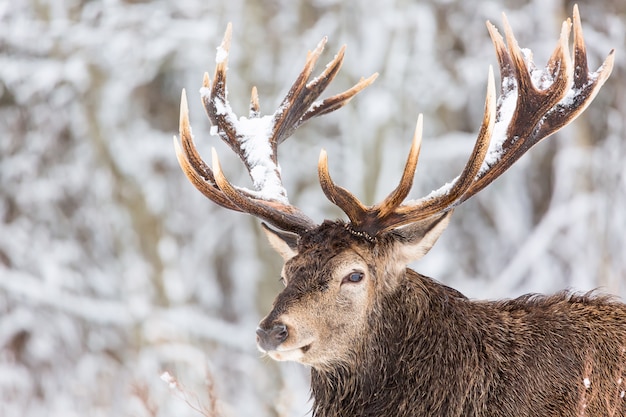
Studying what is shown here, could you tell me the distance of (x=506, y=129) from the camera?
162 inches

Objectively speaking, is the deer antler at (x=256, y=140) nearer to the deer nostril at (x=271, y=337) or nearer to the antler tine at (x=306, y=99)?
the antler tine at (x=306, y=99)

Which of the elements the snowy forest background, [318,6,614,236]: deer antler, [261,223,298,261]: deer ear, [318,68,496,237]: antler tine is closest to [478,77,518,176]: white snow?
[318,6,614,236]: deer antler

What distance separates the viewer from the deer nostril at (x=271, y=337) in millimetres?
3635

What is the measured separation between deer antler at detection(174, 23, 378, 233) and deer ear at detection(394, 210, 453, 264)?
15.9 inches

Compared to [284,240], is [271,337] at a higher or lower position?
lower

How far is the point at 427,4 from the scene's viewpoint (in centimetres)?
1220

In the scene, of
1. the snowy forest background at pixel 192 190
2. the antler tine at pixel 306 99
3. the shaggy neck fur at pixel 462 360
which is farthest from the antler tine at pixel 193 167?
the snowy forest background at pixel 192 190

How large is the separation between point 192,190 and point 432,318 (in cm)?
1099

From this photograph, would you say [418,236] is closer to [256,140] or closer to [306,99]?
[256,140]

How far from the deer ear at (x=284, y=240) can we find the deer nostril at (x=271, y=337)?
0.54 meters

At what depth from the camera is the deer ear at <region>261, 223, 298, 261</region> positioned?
165 inches

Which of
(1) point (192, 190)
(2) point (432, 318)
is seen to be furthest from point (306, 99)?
(1) point (192, 190)

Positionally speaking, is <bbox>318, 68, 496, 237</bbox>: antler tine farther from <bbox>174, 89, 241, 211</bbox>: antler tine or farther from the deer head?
<bbox>174, 89, 241, 211</bbox>: antler tine

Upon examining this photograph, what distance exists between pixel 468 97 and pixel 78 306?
630 cm
